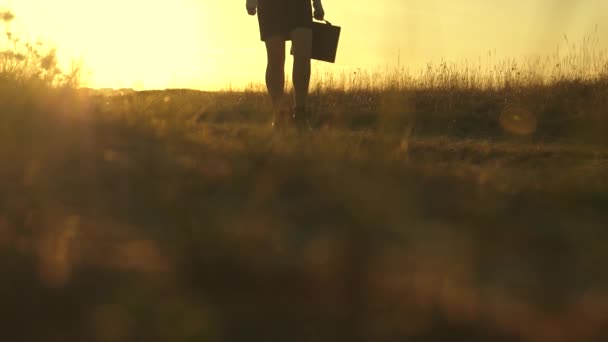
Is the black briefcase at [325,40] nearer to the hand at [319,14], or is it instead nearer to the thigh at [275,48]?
the hand at [319,14]

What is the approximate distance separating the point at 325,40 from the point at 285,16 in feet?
1.72

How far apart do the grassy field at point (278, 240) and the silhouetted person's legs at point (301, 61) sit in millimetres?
1701

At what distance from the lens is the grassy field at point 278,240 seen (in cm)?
193

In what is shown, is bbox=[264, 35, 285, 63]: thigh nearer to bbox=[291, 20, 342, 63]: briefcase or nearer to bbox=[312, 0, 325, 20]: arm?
bbox=[291, 20, 342, 63]: briefcase

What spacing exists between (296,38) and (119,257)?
12.0 ft

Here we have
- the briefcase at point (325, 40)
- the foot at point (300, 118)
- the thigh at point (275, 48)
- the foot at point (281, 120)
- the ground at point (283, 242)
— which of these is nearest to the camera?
the ground at point (283, 242)

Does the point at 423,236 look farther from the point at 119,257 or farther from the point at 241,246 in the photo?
the point at 119,257

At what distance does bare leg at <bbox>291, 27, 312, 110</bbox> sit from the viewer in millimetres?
5656

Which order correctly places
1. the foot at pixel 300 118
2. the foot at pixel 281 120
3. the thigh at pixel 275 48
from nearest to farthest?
the foot at pixel 281 120, the foot at pixel 300 118, the thigh at pixel 275 48

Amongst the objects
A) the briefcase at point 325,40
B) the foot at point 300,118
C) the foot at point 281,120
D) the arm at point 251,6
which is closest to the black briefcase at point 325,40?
the briefcase at point 325,40

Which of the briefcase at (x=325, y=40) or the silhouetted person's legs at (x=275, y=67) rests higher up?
the briefcase at (x=325, y=40)

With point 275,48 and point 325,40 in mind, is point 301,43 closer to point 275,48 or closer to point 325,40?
point 275,48

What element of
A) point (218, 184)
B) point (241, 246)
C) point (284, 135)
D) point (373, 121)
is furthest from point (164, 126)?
point (373, 121)

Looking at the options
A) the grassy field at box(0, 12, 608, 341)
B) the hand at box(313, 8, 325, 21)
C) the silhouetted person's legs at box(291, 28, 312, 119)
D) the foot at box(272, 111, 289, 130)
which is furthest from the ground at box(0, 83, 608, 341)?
the hand at box(313, 8, 325, 21)
